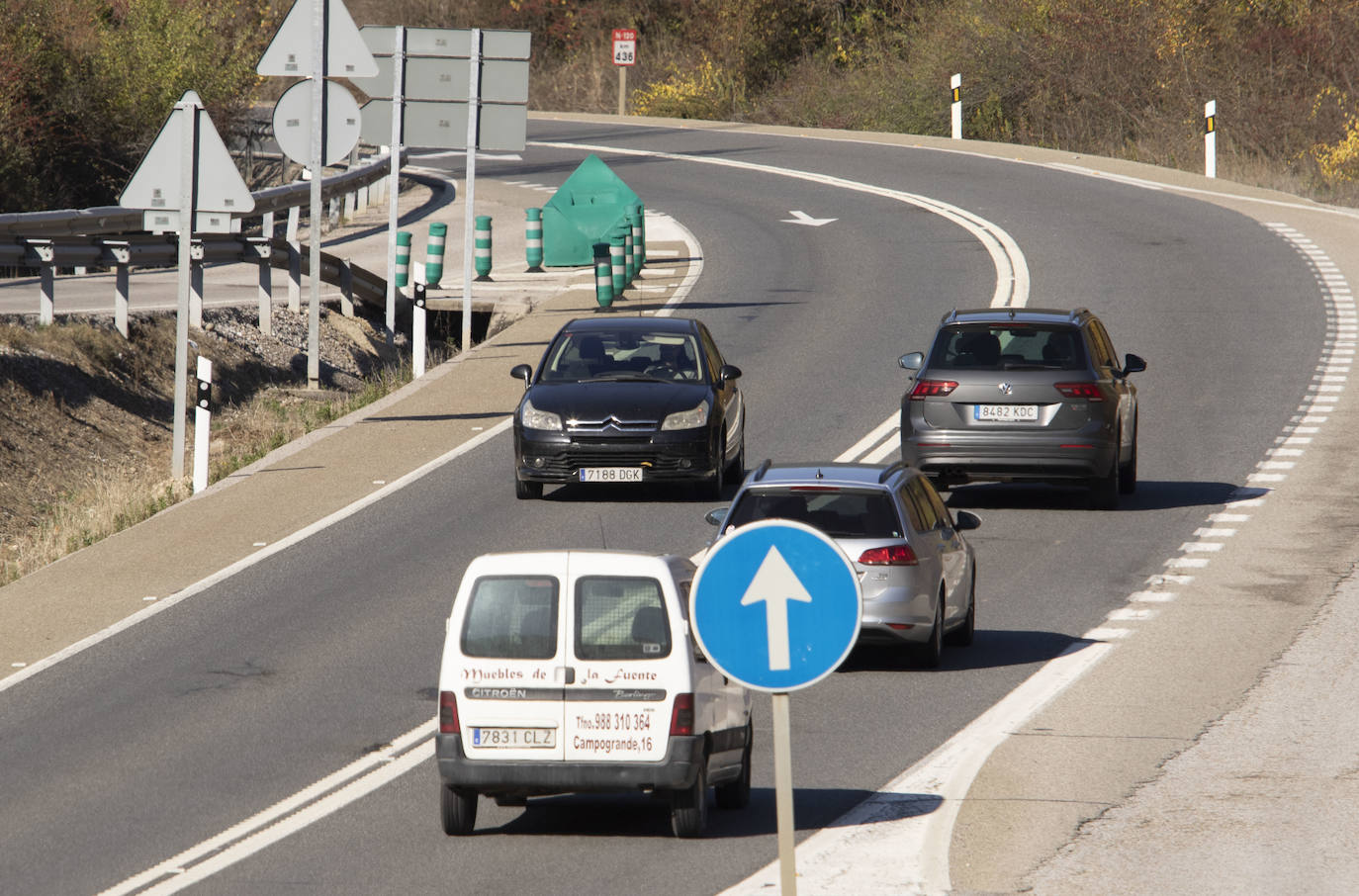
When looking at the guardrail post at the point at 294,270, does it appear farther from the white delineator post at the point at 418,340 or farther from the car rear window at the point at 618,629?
the car rear window at the point at 618,629

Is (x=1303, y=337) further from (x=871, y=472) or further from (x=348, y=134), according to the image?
(x=871, y=472)

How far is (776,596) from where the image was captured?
7.66 metres

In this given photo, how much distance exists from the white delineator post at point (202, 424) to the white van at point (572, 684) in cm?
1045

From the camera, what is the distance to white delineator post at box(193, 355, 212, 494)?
19844 mm

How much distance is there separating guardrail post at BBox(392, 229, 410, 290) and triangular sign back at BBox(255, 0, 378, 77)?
5644 mm

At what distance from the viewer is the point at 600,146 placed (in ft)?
178

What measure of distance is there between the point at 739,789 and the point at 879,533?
3543 millimetres

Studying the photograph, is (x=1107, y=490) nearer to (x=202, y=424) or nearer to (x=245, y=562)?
(x=245, y=562)

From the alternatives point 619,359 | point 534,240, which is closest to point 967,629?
point 619,359

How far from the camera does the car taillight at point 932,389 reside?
64.3 ft

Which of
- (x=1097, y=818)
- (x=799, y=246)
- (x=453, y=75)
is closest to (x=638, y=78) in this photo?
(x=799, y=246)

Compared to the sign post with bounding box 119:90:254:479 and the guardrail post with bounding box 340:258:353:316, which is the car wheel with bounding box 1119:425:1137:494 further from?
the guardrail post with bounding box 340:258:353:316

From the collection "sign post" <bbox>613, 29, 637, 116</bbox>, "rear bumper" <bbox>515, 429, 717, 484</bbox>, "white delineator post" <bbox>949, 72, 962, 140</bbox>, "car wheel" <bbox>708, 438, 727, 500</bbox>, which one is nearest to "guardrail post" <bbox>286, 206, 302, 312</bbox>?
"rear bumper" <bbox>515, 429, 717, 484</bbox>

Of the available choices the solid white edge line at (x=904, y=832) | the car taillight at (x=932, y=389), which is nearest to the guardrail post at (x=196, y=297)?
the car taillight at (x=932, y=389)
